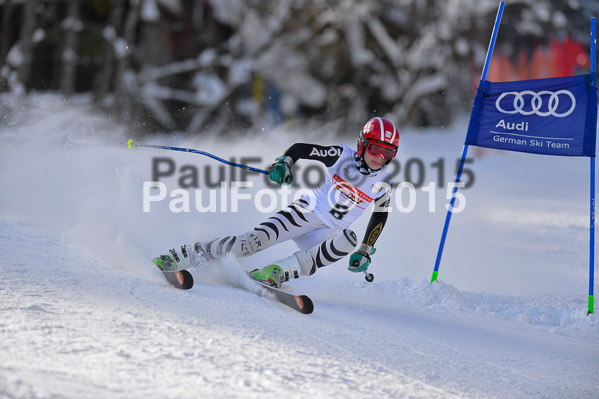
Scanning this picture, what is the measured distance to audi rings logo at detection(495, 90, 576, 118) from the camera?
5.62 metres

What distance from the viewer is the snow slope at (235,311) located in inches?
109

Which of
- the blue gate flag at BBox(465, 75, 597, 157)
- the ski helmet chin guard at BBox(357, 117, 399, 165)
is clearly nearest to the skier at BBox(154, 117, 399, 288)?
the ski helmet chin guard at BBox(357, 117, 399, 165)

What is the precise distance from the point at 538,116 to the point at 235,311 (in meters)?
3.52

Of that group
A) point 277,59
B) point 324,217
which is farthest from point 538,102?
point 277,59

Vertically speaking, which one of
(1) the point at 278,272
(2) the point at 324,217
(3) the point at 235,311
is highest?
(2) the point at 324,217

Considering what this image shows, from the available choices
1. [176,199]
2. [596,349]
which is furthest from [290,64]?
[596,349]

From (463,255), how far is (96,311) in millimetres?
5564

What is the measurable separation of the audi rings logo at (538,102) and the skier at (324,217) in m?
1.64

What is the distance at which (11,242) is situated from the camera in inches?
199

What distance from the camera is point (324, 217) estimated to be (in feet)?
16.1

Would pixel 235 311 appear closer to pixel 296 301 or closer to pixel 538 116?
pixel 296 301

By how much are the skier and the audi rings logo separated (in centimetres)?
164

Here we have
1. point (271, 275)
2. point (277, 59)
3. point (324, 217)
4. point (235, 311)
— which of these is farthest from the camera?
point (277, 59)

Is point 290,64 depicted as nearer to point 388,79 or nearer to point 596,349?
point 388,79
